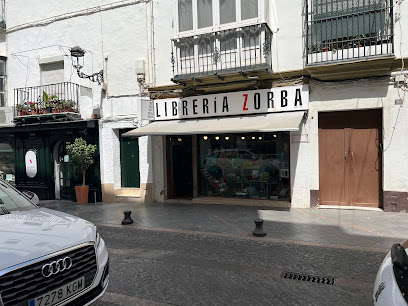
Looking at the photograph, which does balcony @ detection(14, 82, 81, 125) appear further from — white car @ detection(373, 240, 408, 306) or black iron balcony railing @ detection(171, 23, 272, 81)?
white car @ detection(373, 240, 408, 306)

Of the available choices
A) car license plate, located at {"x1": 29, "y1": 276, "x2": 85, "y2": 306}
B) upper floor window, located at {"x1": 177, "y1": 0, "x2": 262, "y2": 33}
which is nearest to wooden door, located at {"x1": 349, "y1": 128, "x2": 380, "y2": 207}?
upper floor window, located at {"x1": 177, "y1": 0, "x2": 262, "y2": 33}

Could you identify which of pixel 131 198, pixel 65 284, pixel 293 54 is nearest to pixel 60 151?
pixel 131 198

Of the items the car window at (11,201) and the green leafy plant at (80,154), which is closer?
the car window at (11,201)

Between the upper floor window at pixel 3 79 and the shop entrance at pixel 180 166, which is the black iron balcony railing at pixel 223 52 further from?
the upper floor window at pixel 3 79

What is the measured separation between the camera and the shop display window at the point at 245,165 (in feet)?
33.2

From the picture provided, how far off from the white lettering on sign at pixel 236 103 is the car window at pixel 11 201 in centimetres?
691

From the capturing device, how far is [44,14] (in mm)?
13062

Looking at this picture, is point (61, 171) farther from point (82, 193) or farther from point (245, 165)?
point (245, 165)

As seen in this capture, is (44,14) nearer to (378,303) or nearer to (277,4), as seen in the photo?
(277,4)

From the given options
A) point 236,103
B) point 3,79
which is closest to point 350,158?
point 236,103

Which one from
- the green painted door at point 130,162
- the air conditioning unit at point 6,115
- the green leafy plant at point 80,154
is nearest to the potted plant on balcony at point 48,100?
the green leafy plant at point 80,154

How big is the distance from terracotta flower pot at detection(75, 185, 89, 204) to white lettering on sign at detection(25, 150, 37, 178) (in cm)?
284

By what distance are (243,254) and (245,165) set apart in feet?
16.6

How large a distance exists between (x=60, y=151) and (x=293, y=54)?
9899mm
